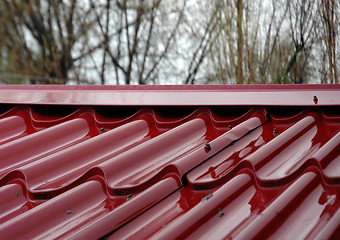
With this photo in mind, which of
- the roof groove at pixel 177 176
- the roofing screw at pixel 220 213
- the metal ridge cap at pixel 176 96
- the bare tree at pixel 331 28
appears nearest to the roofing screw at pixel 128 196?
the roof groove at pixel 177 176

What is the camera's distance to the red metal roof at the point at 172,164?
3.49 feet

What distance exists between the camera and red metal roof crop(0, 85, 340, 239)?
106 cm

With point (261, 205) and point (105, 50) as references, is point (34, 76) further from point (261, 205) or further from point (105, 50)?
point (261, 205)

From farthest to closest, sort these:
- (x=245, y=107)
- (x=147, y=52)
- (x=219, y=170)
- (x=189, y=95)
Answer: (x=147, y=52) → (x=189, y=95) → (x=245, y=107) → (x=219, y=170)

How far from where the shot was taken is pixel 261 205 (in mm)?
1116

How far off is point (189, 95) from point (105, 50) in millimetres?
9525

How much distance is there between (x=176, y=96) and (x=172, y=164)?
620 millimetres

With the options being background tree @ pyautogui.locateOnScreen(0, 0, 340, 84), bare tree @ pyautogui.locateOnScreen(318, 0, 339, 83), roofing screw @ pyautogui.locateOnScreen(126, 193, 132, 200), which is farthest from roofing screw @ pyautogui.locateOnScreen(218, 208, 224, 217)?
background tree @ pyautogui.locateOnScreen(0, 0, 340, 84)

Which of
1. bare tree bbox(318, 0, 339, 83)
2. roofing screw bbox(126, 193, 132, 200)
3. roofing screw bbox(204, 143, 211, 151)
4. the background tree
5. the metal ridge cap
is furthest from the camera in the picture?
the background tree

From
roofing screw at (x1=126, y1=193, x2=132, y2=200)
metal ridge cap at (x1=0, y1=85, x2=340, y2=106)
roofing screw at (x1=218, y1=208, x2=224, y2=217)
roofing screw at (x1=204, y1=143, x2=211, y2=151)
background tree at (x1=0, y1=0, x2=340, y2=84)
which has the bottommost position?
roofing screw at (x1=218, y1=208, x2=224, y2=217)

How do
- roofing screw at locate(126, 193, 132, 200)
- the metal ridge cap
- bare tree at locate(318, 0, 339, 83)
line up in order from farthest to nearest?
bare tree at locate(318, 0, 339, 83), the metal ridge cap, roofing screw at locate(126, 193, 132, 200)

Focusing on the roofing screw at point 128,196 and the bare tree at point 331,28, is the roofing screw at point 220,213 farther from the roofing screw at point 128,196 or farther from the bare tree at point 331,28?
the bare tree at point 331,28

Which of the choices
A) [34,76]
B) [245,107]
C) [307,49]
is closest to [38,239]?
[245,107]

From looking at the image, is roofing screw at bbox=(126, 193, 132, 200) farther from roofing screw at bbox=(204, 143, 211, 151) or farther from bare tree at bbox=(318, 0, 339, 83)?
bare tree at bbox=(318, 0, 339, 83)
